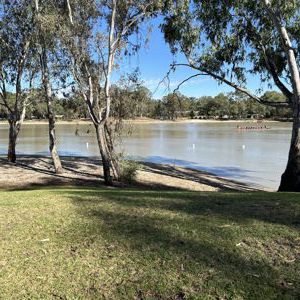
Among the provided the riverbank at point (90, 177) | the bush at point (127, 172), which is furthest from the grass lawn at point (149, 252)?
the bush at point (127, 172)

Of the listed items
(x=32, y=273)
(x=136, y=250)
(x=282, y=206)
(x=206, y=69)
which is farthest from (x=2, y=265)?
(x=206, y=69)

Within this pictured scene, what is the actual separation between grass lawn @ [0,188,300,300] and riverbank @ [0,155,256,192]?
8.66m

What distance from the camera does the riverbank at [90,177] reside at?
46.7ft

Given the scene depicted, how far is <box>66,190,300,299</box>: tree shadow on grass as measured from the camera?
11.2ft

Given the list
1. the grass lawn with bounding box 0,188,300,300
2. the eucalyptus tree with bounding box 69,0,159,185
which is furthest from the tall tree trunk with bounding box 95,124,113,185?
the grass lawn with bounding box 0,188,300,300

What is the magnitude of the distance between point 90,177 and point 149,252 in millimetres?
11866

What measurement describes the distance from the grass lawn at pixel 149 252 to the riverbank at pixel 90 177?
866 cm

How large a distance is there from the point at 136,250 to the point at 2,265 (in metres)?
1.19

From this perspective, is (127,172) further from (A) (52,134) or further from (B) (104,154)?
(A) (52,134)

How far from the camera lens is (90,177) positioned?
1560cm

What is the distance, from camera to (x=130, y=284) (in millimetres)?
3391

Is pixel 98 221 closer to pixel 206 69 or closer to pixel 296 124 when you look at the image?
pixel 296 124

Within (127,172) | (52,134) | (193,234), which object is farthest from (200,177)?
(193,234)

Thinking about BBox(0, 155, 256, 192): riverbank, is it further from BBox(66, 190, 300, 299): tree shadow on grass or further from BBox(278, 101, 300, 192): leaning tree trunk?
BBox(66, 190, 300, 299): tree shadow on grass
